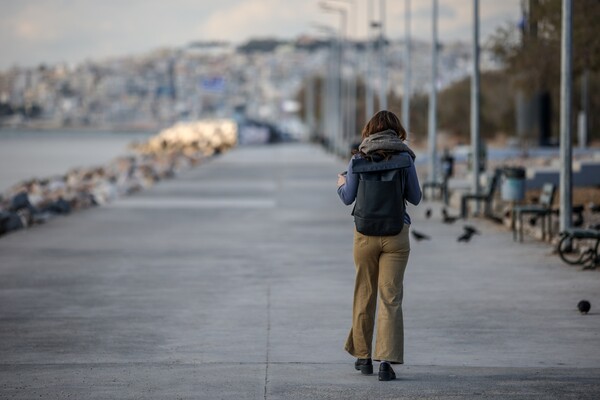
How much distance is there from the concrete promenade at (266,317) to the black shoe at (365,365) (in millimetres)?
58

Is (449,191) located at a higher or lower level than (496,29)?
lower

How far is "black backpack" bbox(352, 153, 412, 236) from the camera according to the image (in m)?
11.0

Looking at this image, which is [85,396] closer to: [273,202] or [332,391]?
[332,391]

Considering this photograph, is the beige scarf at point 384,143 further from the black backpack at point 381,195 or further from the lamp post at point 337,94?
the lamp post at point 337,94

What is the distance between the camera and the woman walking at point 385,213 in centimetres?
1104

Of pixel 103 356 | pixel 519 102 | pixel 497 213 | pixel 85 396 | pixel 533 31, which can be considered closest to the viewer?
pixel 85 396

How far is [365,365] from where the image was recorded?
11.4 meters

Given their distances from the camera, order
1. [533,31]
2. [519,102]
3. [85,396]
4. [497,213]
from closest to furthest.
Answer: [85,396], [497,213], [533,31], [519,102]

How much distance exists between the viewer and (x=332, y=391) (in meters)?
10.8

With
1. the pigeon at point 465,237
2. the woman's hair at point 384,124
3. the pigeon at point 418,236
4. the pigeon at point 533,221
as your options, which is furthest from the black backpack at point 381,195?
the pigeon at point 533,221

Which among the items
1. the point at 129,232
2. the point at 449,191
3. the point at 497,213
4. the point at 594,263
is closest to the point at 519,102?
the point at 449,191

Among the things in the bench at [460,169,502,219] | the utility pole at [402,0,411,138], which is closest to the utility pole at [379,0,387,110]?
the utility pole at [402,0,411,138]

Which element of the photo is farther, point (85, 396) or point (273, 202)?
point (273, 202)

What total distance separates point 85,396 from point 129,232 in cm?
1621
